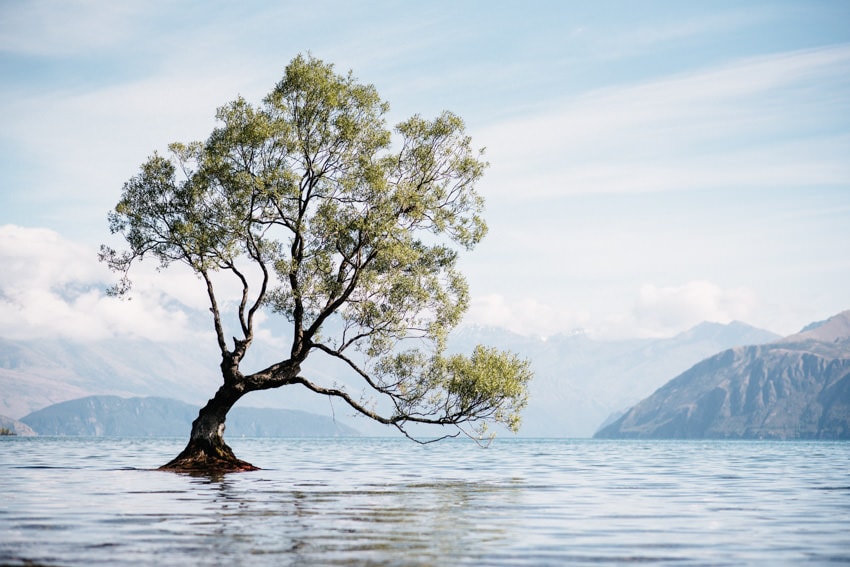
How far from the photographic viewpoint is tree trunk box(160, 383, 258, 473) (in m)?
58.0

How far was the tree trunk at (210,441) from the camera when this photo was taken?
5800 cm

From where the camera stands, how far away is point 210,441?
5853 centimetres

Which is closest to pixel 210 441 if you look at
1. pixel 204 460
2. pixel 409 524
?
pixel 204 460

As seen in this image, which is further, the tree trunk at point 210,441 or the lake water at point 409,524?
the tree trunk at point 210,441

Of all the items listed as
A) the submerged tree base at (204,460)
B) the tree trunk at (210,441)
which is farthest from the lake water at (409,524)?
the tree trunk at (210,441)

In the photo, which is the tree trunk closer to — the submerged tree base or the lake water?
the submerged tree base

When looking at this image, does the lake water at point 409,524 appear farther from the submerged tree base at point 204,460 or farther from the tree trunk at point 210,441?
the tree trunk at point 210,441

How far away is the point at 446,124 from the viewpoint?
185 ft

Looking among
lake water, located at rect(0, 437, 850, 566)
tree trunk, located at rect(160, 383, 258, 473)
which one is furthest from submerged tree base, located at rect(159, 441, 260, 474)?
lake water, located at rect(0, 437, 850, 566)

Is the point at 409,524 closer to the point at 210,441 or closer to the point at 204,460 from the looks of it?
the point at 210,441

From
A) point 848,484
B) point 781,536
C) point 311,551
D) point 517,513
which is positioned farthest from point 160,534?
point 848,484

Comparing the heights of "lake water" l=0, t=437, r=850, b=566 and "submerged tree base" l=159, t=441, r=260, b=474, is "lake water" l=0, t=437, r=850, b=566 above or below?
below

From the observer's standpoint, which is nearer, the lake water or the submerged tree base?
the lake water

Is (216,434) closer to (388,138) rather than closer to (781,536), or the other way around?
(388,138)
